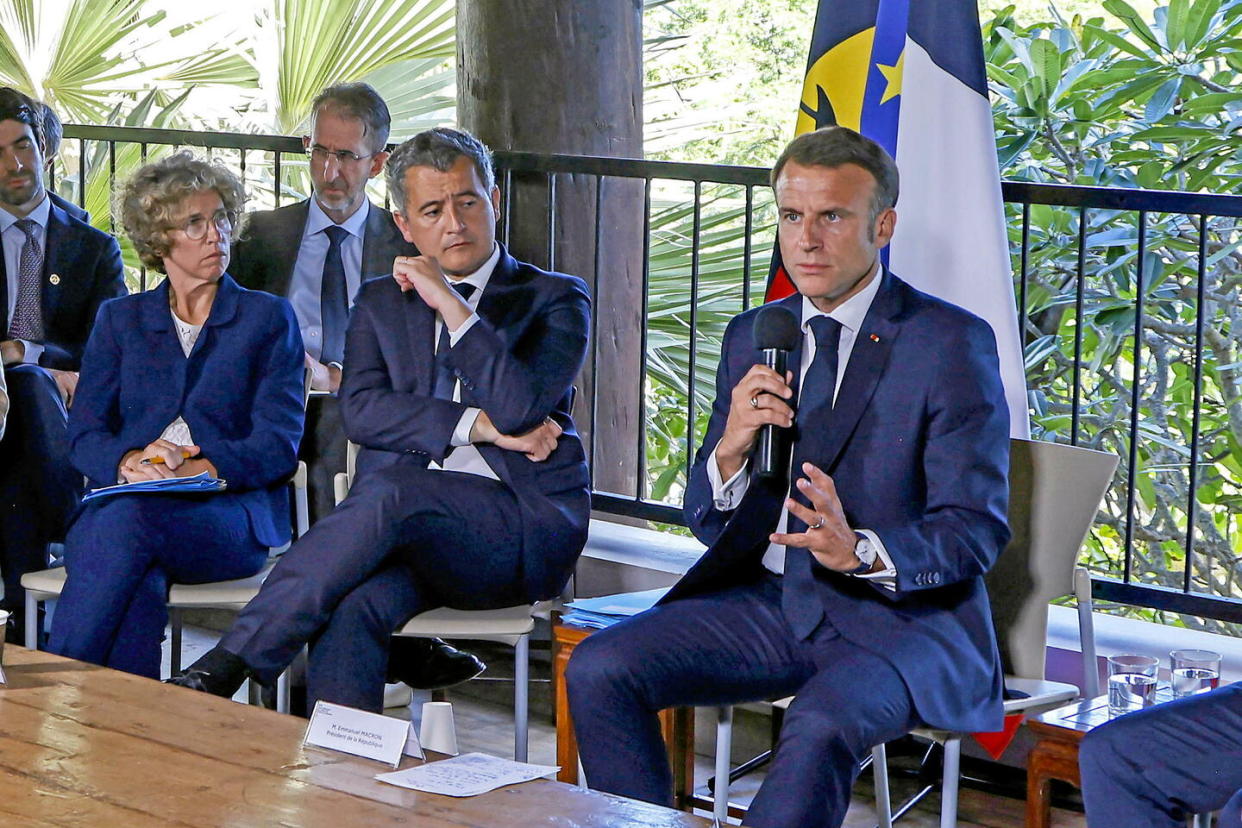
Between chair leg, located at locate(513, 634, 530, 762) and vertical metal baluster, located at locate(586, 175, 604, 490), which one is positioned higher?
vertical metal baluster, located at locate(586, 175, 604, 490)

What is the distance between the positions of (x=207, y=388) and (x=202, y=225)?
0.34 m

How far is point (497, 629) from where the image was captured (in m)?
2.76

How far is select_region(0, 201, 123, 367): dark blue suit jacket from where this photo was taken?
3.84 metres

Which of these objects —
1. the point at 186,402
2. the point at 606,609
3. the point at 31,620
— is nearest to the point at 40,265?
the point at 186,402

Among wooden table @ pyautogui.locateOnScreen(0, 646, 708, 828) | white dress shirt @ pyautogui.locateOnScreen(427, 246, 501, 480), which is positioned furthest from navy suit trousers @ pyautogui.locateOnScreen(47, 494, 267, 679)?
wooden table @ pyautogui.locateOnScreen(0, 646, 708, 828)

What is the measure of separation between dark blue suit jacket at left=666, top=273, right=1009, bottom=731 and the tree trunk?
4.97 feet

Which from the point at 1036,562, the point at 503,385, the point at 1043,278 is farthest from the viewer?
the point at 1043,278

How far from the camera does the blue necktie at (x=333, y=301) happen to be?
3.77 metres

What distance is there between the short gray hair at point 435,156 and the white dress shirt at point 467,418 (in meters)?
0.16

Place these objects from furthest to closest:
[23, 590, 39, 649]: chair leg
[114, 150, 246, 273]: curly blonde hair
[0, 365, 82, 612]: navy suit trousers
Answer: [0, 365, 82, 612]: navy suit trousers, [114, 150, 246, 273]: curly blonde hair, [23, 590, 39, 649]: chair leg

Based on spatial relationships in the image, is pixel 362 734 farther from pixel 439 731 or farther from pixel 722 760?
pixel 722 760

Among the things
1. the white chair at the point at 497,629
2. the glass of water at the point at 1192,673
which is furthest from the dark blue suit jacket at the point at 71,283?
the glass of water at the point at 1192,673

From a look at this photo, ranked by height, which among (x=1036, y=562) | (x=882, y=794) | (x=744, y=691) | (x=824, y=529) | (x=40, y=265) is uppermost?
(x=40, y=265)

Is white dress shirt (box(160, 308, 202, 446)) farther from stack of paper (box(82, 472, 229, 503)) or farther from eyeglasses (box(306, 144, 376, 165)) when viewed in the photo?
eyeglasses (box(306, 144, 376, 165))
